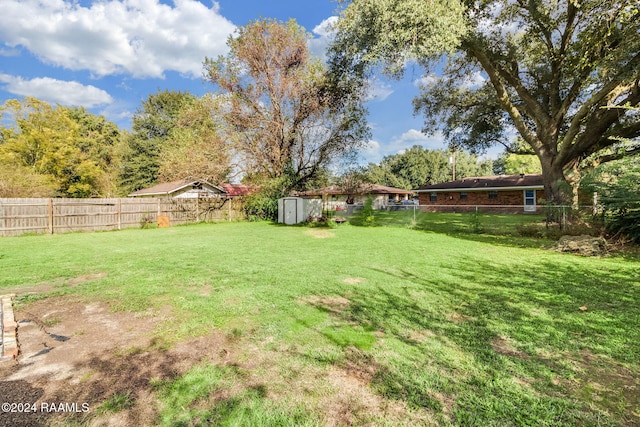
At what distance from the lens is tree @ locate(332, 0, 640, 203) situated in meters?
8.21

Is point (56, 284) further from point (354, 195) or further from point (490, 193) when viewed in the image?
point (490, 193)

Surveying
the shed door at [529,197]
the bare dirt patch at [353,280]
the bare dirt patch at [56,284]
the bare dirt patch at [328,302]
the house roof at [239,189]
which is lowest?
the bare dirt patch at [328,302]

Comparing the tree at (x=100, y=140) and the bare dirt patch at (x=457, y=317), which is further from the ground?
the tree at (x=100, y=140)

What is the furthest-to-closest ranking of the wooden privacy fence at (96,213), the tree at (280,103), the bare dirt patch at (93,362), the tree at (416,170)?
the tree at (416,170) < the tree at (280,103) < the wooden privacy fence at (96,213) < the bare dirt patch at (93,362)

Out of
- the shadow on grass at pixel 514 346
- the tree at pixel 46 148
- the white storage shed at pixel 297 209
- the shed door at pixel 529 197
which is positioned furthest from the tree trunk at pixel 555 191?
the tree at pixel 46 148

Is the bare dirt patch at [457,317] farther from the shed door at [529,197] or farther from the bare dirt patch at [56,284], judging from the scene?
the shed door at [529,197]

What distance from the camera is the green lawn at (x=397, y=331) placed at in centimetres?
194

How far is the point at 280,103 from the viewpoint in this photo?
17.6 metres

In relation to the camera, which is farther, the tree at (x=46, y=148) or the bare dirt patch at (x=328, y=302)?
the tree at (x=46, y=148)

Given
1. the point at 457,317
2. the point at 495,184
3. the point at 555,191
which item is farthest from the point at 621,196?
the point at 495,184

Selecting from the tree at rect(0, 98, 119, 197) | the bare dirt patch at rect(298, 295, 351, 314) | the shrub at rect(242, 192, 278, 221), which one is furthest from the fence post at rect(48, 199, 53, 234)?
A: the bare dirt patch at rect(298, 295, 351, 314)

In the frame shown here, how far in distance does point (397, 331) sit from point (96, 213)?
51.7 feet

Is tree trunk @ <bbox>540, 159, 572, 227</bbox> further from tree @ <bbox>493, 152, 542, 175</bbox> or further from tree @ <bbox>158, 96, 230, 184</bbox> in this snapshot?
tree @ <bbox>493, 152, 542, 175</bbox>

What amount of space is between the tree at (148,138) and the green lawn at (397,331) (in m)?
29.8
